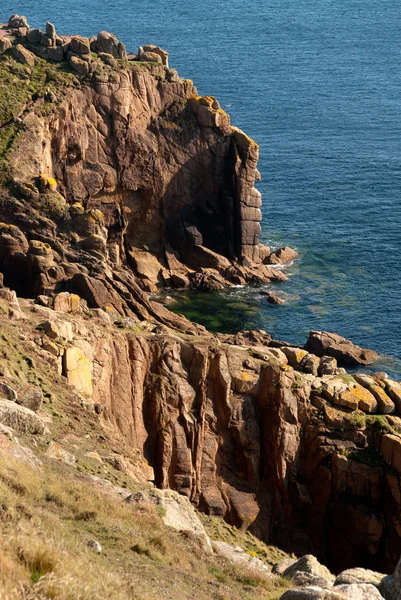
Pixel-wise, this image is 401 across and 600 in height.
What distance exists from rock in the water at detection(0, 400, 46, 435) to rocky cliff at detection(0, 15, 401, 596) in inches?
6.9

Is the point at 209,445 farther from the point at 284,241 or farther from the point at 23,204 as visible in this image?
the point at 284,241

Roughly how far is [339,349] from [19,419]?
6414 cm

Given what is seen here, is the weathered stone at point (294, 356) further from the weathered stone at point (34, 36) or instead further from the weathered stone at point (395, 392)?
the weathered stone at point (34, 36)

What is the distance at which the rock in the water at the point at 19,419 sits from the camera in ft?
134

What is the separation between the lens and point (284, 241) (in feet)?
441

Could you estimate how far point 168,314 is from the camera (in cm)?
9694

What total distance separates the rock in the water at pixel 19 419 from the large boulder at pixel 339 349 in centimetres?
6212

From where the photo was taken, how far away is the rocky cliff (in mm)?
61625

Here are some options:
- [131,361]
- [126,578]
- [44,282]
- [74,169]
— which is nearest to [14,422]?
[126,578]

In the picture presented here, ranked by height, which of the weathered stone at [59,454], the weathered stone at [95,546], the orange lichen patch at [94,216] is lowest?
the weathered stone at [95,546]

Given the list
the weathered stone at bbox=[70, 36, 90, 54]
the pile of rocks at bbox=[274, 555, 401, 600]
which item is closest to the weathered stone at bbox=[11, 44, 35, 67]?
the weathered stone at bbox=[70, 36, 90, 54]

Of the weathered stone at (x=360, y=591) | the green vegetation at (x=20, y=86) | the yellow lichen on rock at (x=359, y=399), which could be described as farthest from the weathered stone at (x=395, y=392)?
the green vegetation at (x=20, y=86)

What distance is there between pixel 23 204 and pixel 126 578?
8390 centimetres

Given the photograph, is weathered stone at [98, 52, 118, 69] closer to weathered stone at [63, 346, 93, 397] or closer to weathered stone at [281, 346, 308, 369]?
weathered stone at [281, 346, 308, 369]
